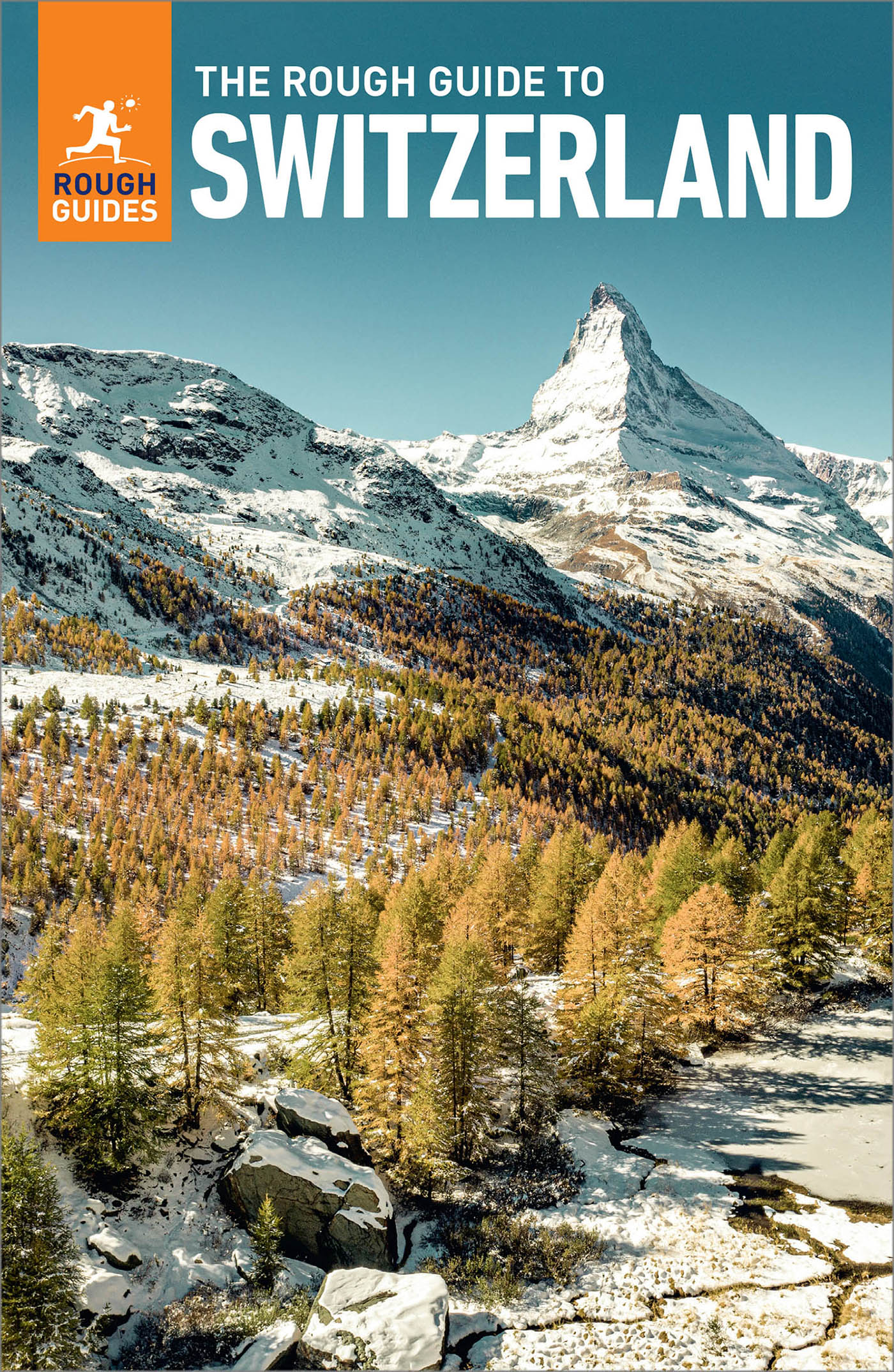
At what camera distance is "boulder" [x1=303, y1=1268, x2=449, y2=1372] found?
20.7 m

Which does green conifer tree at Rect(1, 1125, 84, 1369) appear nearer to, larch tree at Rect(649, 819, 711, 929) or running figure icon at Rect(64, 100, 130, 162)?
running figure icon at Rect(64, 100, 130, 162)

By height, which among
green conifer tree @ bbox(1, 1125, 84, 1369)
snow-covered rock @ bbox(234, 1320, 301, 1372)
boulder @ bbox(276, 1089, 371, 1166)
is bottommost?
snow-covered rock @ bbox(234, 1320, 301, 1372)

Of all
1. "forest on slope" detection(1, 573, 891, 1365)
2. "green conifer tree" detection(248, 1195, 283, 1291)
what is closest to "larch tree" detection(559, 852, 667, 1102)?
"forest on slope" detection(1, 573, 891, 1365)

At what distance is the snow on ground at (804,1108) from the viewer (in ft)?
103

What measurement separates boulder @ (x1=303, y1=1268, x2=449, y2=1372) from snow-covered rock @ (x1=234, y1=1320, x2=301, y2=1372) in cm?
55

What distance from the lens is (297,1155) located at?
28109 millimetres

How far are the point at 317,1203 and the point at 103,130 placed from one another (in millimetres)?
40729

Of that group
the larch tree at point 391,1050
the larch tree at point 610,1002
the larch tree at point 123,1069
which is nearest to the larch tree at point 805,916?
the larch tree at point 610,1002

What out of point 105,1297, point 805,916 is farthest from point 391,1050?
point 805,916

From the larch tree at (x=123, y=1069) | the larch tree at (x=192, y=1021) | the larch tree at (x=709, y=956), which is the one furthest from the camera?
the larch tree at (x=709, y=956)

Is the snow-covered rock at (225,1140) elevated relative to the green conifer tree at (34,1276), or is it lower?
lower

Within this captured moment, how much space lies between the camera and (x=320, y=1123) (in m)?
29.8

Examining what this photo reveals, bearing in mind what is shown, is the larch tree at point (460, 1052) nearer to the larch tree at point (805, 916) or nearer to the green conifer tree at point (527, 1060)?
the green conifer tree at point (527, 1060)

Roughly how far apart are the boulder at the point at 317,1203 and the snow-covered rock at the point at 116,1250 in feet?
13.2
